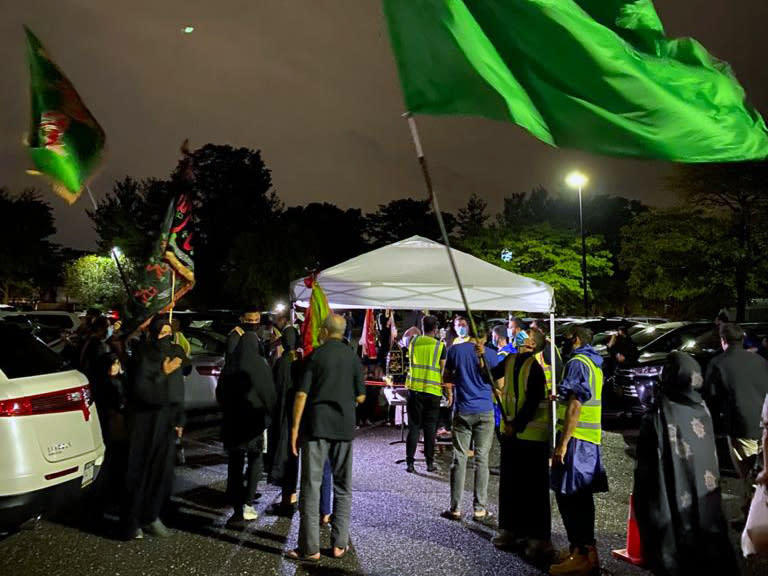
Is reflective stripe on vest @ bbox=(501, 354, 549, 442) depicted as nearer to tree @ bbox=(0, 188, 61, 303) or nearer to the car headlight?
the car headlight

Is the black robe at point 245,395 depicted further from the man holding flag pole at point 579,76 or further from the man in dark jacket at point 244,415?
the man holding flag pole at point 579,76

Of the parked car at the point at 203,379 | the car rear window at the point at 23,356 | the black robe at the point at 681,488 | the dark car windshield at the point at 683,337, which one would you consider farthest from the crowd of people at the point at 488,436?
the dark car windshield at the point at 683,337

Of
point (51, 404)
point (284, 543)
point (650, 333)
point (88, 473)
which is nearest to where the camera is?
point (51, 404)

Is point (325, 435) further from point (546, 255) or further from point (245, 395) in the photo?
point (546, 255)

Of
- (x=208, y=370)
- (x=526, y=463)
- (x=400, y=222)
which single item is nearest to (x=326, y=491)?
(x=526, y=463)

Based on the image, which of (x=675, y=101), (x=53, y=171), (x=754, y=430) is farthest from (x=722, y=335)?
(x=53, y=171)

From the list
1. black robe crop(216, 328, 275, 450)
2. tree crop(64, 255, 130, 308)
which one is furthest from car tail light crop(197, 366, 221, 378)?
tree crop(64, 255, 130, 308)

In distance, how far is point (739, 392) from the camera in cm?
Result: 673

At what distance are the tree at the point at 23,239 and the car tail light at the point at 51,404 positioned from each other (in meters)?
44.8

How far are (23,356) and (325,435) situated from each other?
246 centimetres

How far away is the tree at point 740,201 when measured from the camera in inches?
1019

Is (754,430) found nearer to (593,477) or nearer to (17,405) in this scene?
(593,477)

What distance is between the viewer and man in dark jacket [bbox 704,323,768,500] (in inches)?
264

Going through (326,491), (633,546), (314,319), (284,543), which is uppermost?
(314,319)
